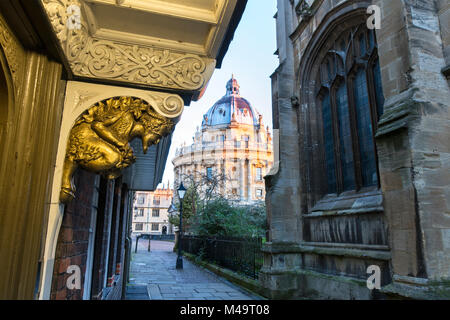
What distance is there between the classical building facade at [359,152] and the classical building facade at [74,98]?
4.36 metres

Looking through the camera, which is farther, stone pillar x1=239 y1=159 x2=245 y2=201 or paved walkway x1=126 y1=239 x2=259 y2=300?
stone pillar x1=239 y1=159 x2=245 y2=201

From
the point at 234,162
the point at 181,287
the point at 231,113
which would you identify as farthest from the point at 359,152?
the point at 231,113

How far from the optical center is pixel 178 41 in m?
2.01

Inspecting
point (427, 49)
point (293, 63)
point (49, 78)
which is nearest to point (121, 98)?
point (49, 78)

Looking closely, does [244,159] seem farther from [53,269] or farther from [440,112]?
Answer: [53,269]

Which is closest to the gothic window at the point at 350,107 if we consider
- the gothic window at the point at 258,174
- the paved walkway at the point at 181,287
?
the paved walkway at the point at 181,287

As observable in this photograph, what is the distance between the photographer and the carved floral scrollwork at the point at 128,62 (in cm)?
170

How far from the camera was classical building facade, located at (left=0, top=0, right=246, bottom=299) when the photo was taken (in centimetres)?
140

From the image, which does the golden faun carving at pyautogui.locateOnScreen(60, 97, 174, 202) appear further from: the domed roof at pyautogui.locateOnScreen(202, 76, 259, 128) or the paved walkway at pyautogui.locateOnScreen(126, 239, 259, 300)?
the domed roof at pyautogui.locateOnScreen(202, 76, 259, 128)

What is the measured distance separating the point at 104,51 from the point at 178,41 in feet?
1.49

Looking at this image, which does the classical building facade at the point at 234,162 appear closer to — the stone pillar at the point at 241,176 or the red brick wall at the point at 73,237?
the stone pillar at the point at 241,176

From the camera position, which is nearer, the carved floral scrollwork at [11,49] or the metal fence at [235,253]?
the carved floral scrollwork at [11,49]

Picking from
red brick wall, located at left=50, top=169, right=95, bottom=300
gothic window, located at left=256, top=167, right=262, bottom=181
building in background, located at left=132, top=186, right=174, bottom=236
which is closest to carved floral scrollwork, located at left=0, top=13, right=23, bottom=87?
red brick wall, located at left=50, top=169, right=95, bottom=300

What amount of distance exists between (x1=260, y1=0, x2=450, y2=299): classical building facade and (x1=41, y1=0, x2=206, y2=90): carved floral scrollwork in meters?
4.46
